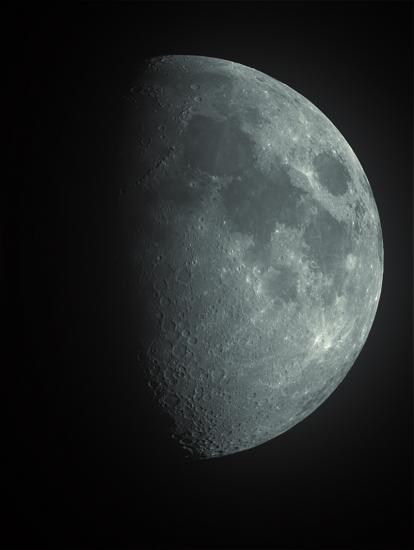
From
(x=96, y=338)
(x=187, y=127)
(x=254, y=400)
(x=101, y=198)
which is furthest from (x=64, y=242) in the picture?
(x=254, y=400)

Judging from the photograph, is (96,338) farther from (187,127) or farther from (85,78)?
(85,78)

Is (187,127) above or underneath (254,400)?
above

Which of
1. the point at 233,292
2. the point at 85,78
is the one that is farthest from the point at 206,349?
the point at 85,78

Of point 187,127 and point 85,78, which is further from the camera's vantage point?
point 85,78

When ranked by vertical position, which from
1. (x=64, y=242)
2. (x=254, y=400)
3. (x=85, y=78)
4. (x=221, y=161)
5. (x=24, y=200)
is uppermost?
(x=85, y=78)

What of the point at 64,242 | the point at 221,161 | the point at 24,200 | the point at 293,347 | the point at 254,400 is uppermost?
the point at 221,161

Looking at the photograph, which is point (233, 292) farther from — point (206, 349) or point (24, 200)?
point (24, 200)
